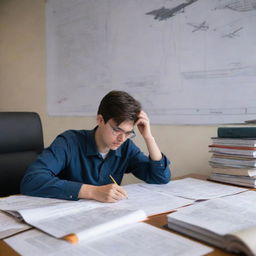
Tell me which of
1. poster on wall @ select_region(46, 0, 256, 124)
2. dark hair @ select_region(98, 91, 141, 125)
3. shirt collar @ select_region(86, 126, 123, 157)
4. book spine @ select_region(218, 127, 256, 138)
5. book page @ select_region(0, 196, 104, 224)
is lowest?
book page @ select_region(0, 196, 104, 224)

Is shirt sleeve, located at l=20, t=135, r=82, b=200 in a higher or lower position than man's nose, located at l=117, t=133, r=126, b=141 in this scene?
lower

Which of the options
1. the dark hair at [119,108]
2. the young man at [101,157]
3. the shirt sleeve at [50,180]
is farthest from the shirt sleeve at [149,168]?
the shirt sleeve at [50,180]

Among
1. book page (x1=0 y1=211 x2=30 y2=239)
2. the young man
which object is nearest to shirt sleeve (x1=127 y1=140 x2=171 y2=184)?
the young man

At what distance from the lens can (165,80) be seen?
1757mm

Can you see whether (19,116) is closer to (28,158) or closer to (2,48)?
(28,158)

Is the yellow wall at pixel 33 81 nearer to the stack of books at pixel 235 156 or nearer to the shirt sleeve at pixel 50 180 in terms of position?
the stack of books at pixel 235 156

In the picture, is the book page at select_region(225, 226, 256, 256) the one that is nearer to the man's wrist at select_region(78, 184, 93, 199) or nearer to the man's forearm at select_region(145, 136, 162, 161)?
the man's wrist at select_region(78, 184, 93, 199)

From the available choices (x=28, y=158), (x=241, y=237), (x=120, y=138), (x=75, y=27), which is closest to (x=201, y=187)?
(x=120, y=138)

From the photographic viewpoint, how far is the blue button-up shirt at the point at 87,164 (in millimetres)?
1167

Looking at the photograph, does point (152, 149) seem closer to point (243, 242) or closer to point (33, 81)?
point (243, 242)

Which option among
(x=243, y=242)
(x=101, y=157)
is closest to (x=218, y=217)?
(x=243, y=242)

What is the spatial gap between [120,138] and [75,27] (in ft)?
4.54

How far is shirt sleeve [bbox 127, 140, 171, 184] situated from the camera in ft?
4.31

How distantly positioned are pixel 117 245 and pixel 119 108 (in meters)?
0.63
